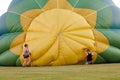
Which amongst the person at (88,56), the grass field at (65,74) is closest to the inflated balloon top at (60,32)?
the person at (88,56)

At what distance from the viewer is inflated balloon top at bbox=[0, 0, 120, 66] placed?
16.6 metres

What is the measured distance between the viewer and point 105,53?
16875 mm

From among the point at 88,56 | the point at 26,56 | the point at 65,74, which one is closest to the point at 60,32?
the point at 88,56

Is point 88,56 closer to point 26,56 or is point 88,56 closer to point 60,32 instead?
point 60,32

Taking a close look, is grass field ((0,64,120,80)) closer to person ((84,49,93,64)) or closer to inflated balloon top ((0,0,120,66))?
person ((84,49,93,64))

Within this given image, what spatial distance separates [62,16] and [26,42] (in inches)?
74.1

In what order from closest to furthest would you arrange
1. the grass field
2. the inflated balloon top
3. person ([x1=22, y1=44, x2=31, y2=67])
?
the grass field → person ([x1=22, y1=44, x2=31, y2=67]) → the inflated balloon top

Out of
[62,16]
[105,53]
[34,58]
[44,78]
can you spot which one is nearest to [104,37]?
[105,53]

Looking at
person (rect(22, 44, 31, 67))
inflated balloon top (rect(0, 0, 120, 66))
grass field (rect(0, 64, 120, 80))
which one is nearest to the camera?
grass field (rect(0, 64, 120, 80))

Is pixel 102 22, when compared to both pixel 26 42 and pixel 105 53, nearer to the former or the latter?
pixel 105 53

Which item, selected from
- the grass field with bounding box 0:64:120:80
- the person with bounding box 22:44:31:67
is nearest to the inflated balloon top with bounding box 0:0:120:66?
the person with bounding box 22:44:31:67

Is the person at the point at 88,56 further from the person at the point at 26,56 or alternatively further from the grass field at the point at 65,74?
the grass field at the point at 65,74

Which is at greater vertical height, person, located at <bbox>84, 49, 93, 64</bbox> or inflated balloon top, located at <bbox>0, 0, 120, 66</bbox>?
inflated balloon top, located at <bbox>0, 0, 120, 66</bbox>

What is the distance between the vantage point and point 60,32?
16859 millimetres
